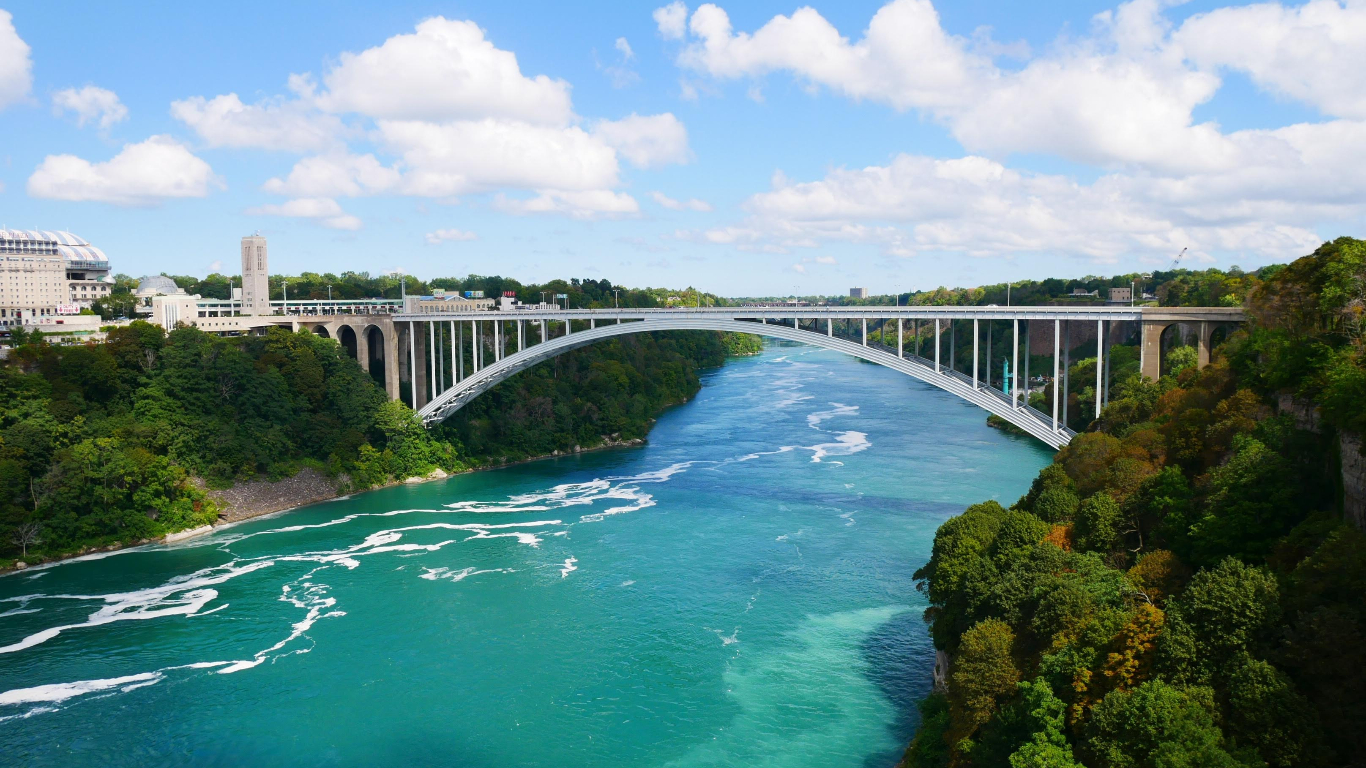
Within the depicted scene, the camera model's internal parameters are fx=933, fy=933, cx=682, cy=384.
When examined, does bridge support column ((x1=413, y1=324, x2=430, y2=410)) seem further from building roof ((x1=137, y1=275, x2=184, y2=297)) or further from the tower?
building roof ((x1=137, y1=275, x2=184, y2=297))

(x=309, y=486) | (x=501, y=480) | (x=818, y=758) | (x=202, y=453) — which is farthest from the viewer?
(x=501, y=480)

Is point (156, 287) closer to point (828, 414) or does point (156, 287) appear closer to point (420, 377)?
point (420, 377)

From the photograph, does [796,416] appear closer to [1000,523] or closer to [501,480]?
[501,480]

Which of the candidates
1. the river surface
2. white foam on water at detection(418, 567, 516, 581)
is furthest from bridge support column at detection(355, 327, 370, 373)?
white foam on water at detection(418, 567, 516, 581)

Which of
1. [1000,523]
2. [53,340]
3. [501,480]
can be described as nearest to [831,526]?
[1000,523]

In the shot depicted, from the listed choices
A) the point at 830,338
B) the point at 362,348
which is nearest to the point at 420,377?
the point at 362,348
